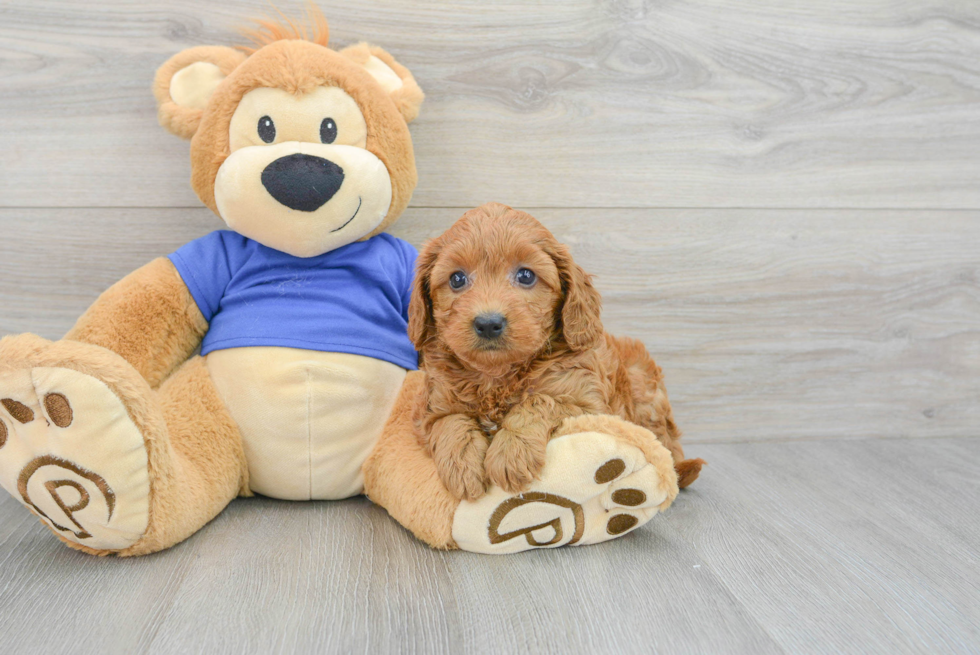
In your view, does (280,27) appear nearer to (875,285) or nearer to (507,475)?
(507,475)

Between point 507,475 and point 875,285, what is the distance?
1.34 m

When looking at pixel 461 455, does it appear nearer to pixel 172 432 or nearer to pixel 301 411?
pixel 301 411

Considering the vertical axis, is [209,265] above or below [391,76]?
below

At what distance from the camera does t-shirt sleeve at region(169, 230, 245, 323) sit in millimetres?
1416

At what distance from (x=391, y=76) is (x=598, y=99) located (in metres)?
0.54

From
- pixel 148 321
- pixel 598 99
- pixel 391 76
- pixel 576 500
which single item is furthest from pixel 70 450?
pixel 598 99

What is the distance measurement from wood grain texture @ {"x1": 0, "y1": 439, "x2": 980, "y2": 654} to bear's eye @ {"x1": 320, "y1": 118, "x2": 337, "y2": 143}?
29.9 inches

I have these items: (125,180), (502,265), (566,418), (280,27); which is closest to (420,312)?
(502,265)

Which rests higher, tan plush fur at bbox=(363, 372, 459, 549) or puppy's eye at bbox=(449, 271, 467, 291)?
puppy's eye at bbox=(449, 271, 467, 291)

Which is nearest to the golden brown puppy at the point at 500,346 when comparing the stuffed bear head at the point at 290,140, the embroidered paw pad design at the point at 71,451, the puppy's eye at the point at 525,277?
the puppy's eye at the point at 525,277

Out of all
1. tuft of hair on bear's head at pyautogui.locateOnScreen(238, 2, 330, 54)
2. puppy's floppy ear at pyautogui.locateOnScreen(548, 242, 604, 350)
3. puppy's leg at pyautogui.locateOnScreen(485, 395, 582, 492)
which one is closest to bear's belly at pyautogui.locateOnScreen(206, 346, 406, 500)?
puppy's leg at pyautogui.locateOnScreen(485, 395, 582, 492)

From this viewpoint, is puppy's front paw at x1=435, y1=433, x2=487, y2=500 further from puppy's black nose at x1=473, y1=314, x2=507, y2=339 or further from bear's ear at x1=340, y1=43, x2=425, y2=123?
bear's ear at x1=340, y1=43, x2=425, y2=123

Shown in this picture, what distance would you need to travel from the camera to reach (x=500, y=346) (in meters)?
1.08

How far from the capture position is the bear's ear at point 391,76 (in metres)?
1.45
